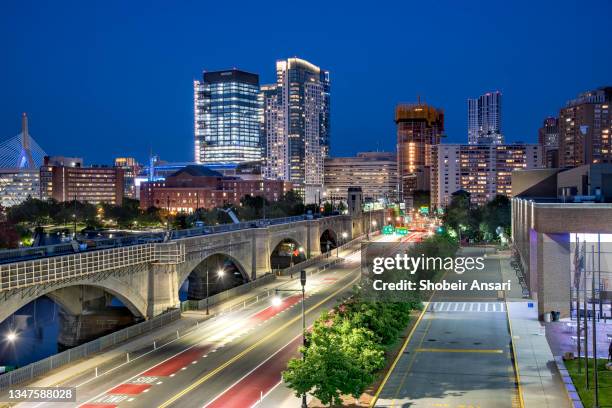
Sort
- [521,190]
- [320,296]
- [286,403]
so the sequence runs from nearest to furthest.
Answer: [286,403] → [320,296] → [521,190]

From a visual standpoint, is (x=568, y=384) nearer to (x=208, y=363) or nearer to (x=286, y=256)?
(x=208, y=363)

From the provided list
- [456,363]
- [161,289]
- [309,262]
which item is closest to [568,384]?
[456,363]

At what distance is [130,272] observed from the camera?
53406mm

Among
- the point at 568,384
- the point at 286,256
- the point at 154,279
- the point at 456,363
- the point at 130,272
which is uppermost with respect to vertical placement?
the point at 130,272

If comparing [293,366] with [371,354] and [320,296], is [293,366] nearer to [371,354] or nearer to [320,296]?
[371,354]

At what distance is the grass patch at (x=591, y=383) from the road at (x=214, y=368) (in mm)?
16024

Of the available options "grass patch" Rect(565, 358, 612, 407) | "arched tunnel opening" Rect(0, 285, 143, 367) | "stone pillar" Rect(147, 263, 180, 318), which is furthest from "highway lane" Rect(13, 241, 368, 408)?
"grass patch" Rect(565, 358, 612, 407)

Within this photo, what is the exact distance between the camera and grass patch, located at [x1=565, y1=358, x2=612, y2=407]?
33.3 meters

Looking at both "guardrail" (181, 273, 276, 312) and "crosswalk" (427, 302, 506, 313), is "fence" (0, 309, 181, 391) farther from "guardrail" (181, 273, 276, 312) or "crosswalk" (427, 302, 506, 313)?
"crosswalk" (427, 302, 506, 313)

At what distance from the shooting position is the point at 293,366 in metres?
31.1

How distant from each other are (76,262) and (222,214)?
13316cm

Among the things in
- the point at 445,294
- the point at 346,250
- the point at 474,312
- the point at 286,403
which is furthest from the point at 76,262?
the point at 346,250

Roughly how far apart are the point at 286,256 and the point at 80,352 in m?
105

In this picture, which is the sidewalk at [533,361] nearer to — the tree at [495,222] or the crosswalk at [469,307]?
the crosswalk at [469,307]
